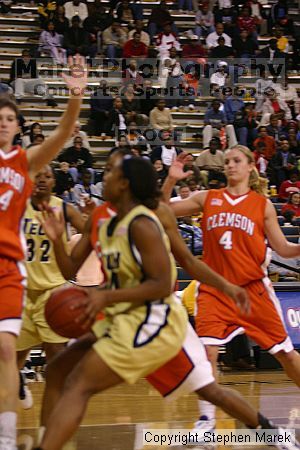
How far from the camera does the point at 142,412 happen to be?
730cm

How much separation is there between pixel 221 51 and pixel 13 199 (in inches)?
572

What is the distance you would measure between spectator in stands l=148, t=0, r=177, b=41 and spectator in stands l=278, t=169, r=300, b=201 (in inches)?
205

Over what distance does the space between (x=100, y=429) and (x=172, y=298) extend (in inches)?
76.8

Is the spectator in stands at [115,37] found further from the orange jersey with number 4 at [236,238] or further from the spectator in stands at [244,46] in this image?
the orange jersey with number 4 at [236,238]

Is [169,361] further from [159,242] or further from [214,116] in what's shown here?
[214,116]

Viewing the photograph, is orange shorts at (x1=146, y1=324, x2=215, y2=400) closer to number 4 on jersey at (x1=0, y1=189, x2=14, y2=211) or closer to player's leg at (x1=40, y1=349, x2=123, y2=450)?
player's leg at (x1=40, y1=349, x2=123, y2=450)

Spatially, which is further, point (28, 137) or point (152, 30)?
point (152, 30)

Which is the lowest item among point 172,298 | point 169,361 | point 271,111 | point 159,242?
point 271,111

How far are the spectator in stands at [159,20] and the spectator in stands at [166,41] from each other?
300 millimetres

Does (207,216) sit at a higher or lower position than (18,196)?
lower

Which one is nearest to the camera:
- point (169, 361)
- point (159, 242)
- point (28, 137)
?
point (159, 242)

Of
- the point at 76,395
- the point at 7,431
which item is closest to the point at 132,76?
the point at 7,431

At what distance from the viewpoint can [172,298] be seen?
4887 millimetres

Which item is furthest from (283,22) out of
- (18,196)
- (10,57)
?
(18,196)
